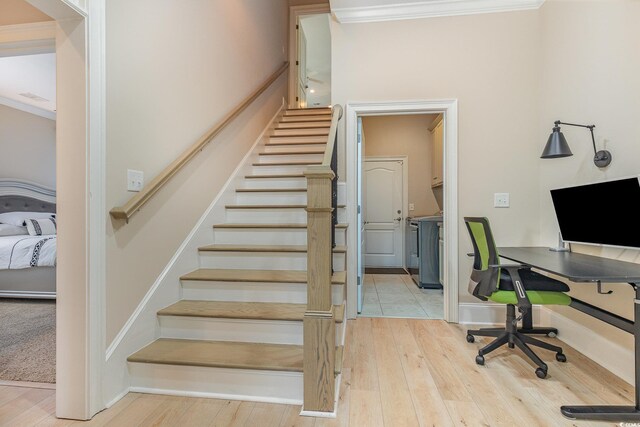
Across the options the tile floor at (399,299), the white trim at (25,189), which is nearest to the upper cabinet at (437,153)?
the tile floor at (399,299)

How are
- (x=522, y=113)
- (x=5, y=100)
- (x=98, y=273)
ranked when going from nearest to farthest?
(x=98, y=273) < (x=522, y=113) < (x=5, y=100)

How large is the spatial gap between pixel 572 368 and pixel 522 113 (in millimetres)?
2052

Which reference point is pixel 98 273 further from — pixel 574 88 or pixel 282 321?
pixel 574 88

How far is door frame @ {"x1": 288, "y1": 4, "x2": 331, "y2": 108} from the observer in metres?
5.70

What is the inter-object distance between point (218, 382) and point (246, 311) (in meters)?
0.41

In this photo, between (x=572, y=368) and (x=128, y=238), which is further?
(x=572, y=368)

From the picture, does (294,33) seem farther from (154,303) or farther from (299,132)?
(154,303)

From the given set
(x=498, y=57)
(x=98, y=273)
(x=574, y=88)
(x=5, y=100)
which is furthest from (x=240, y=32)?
(x=5, y=100)

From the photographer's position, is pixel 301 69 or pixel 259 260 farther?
pixel 301 69

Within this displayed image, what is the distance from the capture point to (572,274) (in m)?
1.54

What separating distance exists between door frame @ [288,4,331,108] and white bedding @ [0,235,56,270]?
13.8 feet

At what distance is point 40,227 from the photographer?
3779 mm

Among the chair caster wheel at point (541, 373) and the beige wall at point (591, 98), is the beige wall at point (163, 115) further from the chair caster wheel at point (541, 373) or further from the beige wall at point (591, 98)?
the beige wall at point (591, 98)

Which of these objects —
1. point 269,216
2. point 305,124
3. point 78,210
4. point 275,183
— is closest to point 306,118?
point 305,124
